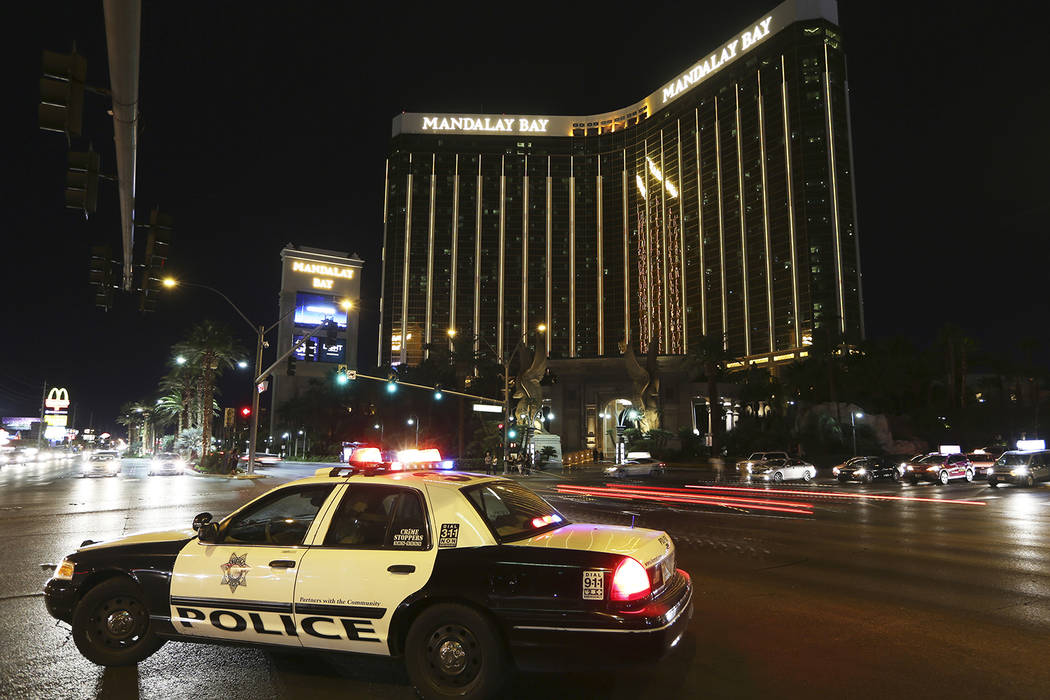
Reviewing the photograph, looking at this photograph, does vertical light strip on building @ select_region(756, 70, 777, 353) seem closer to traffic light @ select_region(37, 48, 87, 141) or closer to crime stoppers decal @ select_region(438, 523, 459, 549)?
traffic light @ select_region(37, 48, 87, 141)

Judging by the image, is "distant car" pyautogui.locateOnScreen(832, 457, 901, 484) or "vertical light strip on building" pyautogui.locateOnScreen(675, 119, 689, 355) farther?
"vertical light strip on building" pyautogui.locateOnScreen(675, 119, 689, 355)

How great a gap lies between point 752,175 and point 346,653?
5313 inches

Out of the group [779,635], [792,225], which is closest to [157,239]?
[779,635]

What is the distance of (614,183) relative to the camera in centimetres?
15662

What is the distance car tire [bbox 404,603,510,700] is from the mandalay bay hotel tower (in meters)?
116

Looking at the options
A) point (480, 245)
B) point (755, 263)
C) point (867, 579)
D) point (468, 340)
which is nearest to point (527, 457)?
point (468, 340)

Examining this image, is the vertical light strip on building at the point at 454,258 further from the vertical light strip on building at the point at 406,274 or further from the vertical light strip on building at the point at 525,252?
the vertical light strip on building at the point at 525,252

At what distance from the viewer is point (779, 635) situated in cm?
596

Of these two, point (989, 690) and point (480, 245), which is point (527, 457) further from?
point (480, 245)

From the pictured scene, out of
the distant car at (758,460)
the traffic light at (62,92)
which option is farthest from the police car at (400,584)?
the distant car at (758,460)

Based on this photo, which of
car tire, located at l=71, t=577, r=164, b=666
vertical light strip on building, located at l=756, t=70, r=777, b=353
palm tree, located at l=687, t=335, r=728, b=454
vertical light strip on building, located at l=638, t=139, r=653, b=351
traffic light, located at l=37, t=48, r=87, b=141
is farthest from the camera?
vertical light strip on building, located at l=638, t=139, r=653, b=351

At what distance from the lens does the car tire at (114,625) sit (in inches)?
197

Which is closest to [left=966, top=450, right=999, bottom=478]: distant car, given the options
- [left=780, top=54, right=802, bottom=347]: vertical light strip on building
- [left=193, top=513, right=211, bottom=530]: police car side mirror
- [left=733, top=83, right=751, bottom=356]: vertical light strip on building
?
[left=193, top=513, right=211, bottom=530]: police car side mirror

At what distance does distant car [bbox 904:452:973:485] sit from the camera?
113 ft
